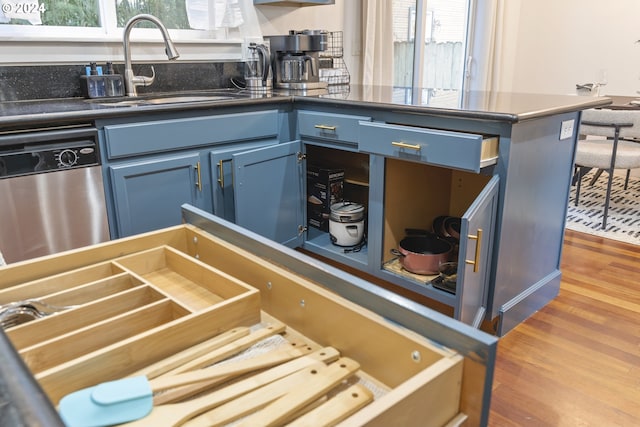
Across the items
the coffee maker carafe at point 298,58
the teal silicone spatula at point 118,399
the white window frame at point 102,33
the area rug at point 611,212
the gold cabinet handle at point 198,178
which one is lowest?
the area rug at point 611,212

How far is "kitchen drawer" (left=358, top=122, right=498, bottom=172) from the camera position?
1797mm

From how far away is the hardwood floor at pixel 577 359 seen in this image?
164 centimetres

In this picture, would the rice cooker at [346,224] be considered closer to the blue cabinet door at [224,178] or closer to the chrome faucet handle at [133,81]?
the blue cabinet door at [224,178]

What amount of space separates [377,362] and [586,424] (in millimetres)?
1195

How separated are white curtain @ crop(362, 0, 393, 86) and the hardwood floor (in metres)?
1.82

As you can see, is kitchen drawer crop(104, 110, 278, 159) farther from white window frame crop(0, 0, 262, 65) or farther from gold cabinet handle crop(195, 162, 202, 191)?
white window frame crop(0, 0, 262, 65)

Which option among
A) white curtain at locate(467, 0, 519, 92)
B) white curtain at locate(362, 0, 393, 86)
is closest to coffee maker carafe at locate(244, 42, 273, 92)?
white curtain at locate(362, 0, 393, 86)

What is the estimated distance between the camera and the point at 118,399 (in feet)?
2.02

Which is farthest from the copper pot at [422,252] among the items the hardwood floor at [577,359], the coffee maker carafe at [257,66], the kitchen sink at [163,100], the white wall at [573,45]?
the white wall at [573,45]

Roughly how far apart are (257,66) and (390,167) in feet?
3.63

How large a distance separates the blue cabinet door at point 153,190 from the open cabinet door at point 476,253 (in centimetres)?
124

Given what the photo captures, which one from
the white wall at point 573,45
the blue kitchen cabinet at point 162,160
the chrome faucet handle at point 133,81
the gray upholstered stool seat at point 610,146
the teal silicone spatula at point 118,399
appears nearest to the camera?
the teal silicone spatula at point 118,399

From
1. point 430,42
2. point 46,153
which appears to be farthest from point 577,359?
point 430,42

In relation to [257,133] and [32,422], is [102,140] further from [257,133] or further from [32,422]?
[32,422]
